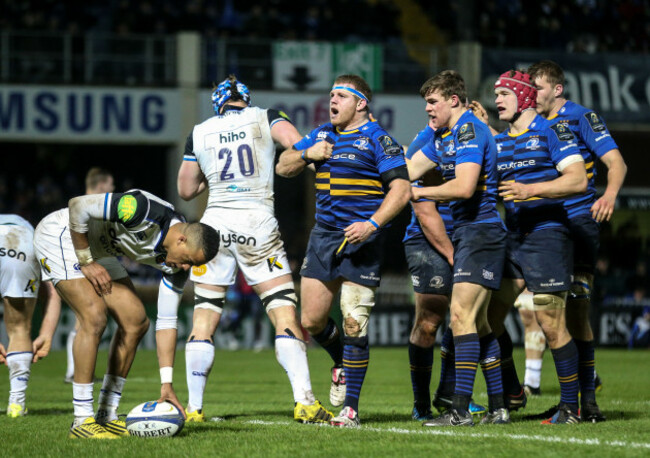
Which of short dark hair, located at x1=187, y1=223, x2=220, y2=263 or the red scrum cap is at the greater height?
the red scrum cap

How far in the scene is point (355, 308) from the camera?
24.3 feet

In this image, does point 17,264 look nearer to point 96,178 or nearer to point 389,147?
point 96,178

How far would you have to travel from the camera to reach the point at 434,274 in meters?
7.98

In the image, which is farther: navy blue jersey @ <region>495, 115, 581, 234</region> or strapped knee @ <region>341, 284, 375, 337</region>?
navy blue jersey @ <region>495, 115, 581, 234</region>

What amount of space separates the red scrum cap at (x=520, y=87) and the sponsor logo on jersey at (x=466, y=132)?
47 cm

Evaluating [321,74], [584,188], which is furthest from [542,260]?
[321,74]

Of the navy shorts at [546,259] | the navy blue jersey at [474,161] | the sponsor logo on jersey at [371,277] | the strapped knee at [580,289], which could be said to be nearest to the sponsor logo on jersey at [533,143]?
the navy blue jersey at [474,161]

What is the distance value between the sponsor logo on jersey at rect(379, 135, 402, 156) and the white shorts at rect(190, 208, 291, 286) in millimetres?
1070

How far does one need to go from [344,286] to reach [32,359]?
308 centimetres

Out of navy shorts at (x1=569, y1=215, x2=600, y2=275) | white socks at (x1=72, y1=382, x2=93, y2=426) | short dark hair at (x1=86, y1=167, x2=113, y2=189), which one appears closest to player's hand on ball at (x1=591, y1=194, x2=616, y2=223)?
navy shorts at (x1=569, y1=215, x2=600, y2=275)

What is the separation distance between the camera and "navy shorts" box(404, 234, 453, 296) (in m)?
7.98

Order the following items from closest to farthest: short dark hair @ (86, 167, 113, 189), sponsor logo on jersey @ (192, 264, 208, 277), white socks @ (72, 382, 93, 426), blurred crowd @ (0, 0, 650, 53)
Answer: white socks @ (72, 382, 93, 426), sponsor logo on jersey @ (192, 264, 208, 277), short dark hair @ (86, 167, 113, 189), blurred crowd @ (0, 0, 650, 53)

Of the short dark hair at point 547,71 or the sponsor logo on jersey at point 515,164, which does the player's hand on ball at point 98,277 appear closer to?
the sponsor logo on jersey at point 515,164

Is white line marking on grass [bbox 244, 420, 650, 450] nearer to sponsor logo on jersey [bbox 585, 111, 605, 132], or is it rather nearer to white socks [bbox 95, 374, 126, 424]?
white socks [bbox 95, 374, 126, 424]
